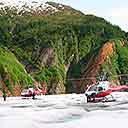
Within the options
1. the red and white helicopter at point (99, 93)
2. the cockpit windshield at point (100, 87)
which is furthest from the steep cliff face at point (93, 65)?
the red and white helicopter at point (99, 93)

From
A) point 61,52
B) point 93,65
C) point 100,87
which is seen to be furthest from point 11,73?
point 100,87

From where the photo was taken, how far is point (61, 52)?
4692 inches

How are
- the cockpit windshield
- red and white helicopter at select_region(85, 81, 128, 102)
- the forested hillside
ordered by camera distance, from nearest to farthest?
red and white helicopter at select_region(85, 81, 128, 102) < the cockpit windshield < the forested hillside

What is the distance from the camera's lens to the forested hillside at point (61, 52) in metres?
108

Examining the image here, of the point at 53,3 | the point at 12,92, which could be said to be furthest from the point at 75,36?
the point at 53,3

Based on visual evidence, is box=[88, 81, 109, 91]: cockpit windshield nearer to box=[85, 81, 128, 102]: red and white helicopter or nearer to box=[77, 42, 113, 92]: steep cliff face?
box=[85, 81, 128, 102]: red and white helicopter

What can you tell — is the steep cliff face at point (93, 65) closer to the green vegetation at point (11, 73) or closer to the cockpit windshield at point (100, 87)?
the green vegetation at point (11, 73)

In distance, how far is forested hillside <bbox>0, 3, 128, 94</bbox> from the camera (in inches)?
4252

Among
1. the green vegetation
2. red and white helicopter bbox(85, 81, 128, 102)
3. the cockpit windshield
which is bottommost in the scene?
red and white helicopter bbox(85, 81, 128, 102)

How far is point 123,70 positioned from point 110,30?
58.8 ft

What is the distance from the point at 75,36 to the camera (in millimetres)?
124750

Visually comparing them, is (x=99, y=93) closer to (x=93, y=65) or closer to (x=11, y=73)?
(x=11, y=73)

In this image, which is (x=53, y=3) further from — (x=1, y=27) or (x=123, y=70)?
(x=123, y=70)

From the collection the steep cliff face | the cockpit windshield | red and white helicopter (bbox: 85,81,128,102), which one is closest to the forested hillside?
the steep cliff face
